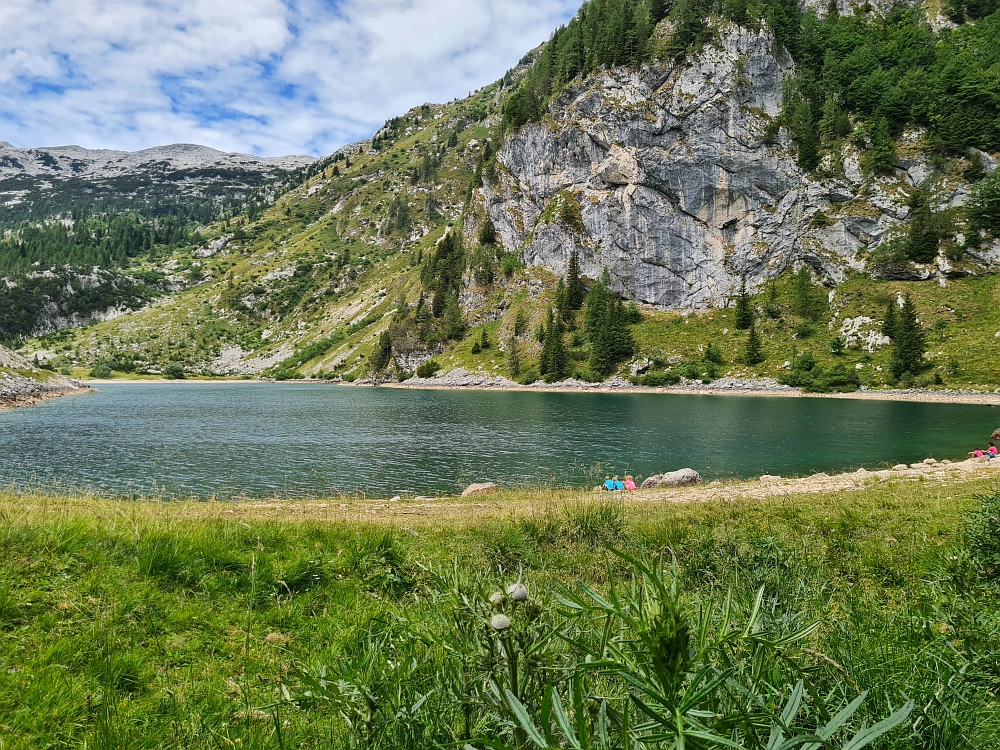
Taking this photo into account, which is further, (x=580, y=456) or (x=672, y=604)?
(x=580, y=456)

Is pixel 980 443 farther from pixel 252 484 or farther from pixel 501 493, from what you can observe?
pixel 252 484

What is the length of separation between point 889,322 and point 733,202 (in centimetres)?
4171

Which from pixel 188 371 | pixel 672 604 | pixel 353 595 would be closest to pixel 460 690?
pixel 672 604

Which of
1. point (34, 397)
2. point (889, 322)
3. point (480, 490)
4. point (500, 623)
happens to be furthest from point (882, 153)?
point (34, 397)

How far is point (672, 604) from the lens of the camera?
1265mm

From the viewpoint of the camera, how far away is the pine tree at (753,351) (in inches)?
3339

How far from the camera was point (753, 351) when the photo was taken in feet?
279

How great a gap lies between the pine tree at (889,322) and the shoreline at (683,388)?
1322 cm

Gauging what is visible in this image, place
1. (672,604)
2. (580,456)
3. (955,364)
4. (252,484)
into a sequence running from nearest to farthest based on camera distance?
(672,604) < (252,484) < (580,456) < (955,364)

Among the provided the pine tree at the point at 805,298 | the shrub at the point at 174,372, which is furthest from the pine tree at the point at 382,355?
the pine tree at the point at 805,298

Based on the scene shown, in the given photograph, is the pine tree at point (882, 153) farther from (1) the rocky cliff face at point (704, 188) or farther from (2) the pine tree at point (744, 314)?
(2) the pine tree at point (744, 314)

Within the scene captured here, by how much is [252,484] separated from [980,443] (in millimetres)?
45292

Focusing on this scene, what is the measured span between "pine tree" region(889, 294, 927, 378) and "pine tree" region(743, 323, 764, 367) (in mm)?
18530

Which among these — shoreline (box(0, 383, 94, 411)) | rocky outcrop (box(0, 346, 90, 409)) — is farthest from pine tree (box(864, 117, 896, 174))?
rocky outcrop (box(0, 346, 90, 409))
